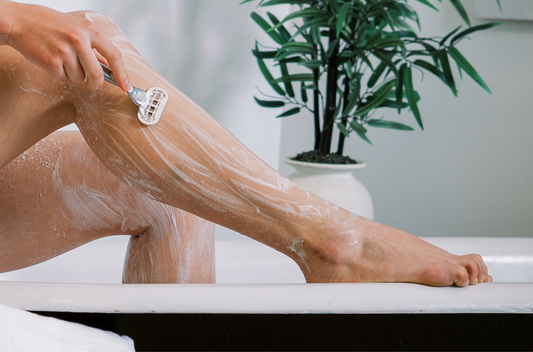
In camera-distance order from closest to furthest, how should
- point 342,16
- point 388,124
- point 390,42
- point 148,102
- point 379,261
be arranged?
point 148,102, point 379,261, point 342,16, point 390,42, point 388,124

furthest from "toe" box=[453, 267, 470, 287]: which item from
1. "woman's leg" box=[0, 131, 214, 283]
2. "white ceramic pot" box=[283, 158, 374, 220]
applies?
"white ceramic pot" box=[283, 158, 374, 220]

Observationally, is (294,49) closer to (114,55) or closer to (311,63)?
(311,63)

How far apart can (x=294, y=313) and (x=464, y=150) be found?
147 centimetres

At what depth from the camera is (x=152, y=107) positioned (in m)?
0.55

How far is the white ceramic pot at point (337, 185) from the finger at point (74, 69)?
3.04ft

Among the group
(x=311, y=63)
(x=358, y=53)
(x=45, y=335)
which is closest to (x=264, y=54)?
(x=311, y=63)

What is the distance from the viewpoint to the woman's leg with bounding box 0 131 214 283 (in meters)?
0.69

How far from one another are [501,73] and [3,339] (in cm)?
181

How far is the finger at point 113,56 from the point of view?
0.48 meters

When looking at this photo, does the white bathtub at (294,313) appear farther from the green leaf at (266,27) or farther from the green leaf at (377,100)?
the green leaf at (266,27)

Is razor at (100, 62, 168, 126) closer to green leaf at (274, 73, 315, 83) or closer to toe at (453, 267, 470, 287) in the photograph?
toe at (453, 267, 470, 287)

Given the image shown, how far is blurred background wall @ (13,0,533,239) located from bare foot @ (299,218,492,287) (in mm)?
1178

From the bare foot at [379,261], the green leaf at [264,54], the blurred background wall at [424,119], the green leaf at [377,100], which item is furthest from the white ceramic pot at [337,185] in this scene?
the bare foot at [379,261]

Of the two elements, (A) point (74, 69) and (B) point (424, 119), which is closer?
(A) point (74, 69)
